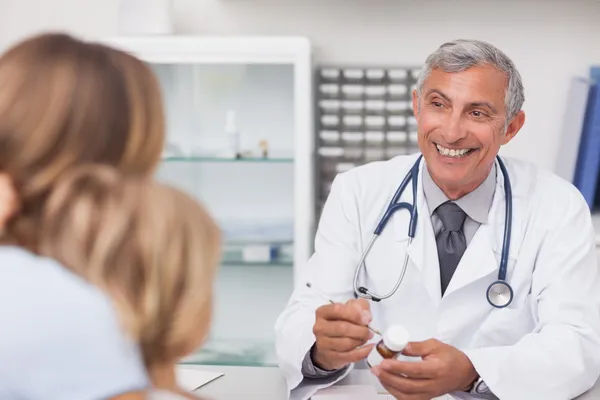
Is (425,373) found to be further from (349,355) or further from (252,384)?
(252,384)

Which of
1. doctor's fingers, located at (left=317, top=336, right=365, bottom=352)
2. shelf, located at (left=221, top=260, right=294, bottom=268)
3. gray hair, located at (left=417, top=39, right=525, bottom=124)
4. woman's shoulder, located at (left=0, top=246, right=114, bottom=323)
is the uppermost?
gray hair, located at (left=417, top=39, right=525, bottom=124)

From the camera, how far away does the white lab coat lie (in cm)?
131

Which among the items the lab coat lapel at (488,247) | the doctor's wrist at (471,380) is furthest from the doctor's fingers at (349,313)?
the lab coat lapel at (488,247)

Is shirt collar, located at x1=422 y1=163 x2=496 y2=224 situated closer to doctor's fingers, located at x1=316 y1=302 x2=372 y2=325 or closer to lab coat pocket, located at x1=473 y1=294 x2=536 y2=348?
lab coat pocket, located at x1=473 y1=294 x2=536 y2=348

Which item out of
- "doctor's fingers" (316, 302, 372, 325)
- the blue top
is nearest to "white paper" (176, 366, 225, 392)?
"doctor's fingers" (316, 302, 372, 325)

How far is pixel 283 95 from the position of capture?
240 cm

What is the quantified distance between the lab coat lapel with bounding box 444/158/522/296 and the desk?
0.94ft

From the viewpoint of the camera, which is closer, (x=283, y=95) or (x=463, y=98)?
(x=463, y=98)

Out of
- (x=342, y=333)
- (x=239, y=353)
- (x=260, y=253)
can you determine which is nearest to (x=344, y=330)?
(x=342, y=333)

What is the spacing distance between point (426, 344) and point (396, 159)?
63cm

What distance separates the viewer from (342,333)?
127 cm

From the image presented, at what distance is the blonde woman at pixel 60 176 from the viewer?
563 millimetres

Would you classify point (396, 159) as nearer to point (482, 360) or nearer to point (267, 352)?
point (482, 360)

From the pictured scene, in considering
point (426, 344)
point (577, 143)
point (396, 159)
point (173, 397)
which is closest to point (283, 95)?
point (396, 159)
